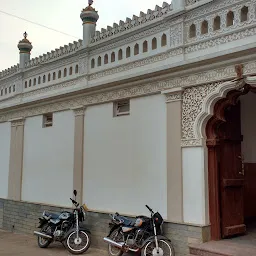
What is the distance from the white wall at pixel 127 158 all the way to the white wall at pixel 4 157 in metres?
3.56

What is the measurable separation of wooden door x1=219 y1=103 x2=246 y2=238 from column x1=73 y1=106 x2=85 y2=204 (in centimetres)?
320

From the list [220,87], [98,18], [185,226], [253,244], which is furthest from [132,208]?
[98,18]

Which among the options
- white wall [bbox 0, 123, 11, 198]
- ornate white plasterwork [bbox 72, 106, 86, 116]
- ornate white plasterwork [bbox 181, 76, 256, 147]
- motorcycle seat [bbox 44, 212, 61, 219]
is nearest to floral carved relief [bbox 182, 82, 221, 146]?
ornate white plasterwork [bbox 181, 76, 256, 147]

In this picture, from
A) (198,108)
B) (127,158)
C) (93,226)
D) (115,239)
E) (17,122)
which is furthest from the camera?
(17,122)

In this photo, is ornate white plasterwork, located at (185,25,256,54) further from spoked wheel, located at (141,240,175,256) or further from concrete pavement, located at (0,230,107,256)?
concrete pavement, located at (0,230,107,256)

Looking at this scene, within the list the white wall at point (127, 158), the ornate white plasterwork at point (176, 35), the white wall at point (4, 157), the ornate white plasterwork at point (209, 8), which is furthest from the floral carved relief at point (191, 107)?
the white wall at point (4, 157)

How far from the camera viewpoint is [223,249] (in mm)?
5547

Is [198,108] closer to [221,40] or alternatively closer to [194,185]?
[221,40]

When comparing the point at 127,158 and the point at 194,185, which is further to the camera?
the point at 127,158

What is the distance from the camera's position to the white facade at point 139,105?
6.00 meters

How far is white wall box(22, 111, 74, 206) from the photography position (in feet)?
28.5

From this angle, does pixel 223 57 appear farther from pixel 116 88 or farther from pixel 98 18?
pixel 98 18

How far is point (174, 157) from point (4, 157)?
20.8 feet

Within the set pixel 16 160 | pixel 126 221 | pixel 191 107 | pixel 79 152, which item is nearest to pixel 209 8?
pixel 191 107
